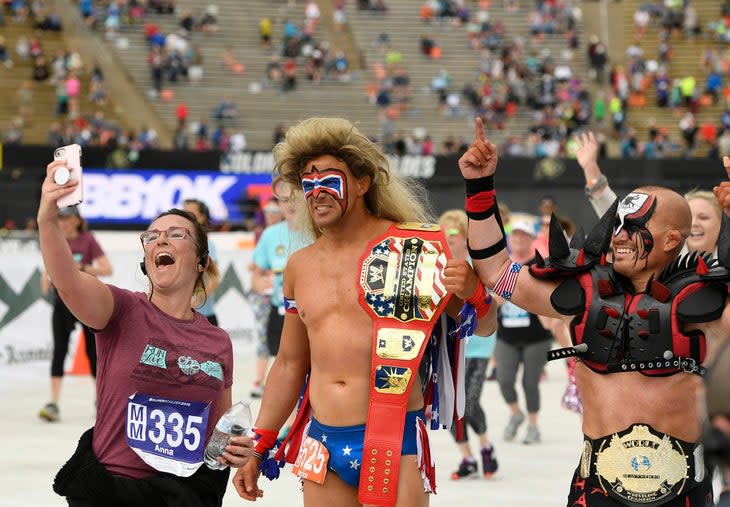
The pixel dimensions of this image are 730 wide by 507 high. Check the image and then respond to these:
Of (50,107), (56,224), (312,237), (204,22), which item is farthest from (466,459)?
(204,22)

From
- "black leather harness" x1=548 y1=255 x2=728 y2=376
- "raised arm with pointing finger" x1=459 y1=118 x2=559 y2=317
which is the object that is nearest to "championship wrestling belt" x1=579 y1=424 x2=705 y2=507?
"black leather harness" x1=548 y1=255 x2=728 y2=376

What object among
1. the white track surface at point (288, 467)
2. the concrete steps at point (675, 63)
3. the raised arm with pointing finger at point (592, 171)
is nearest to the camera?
the raised arm with pointing finger at point (592, 171)

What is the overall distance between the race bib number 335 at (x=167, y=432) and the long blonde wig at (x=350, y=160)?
0.88 m

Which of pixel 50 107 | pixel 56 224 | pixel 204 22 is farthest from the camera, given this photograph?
pixel 204 22

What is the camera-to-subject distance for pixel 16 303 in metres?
15.2

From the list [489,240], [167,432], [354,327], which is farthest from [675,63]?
[167,432]

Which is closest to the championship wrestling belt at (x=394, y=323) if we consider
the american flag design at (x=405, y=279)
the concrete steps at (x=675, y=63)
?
the american flag design at (x=405, y=279)

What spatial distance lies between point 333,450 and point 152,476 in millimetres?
656

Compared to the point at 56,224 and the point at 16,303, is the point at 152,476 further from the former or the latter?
the point at 16,303

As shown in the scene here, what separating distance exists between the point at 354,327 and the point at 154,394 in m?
0.77

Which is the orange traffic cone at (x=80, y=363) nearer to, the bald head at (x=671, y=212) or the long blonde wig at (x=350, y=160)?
the long blonde wig at (x=350, y=160)

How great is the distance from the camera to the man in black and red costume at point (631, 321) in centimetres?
456

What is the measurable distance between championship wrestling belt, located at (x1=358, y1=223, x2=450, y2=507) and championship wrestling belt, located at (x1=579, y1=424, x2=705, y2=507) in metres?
0.76

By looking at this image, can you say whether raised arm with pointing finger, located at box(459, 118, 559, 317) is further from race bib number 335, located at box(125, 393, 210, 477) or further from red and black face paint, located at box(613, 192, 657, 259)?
race bib number 335, located at box(125, 393, 210, 477)
